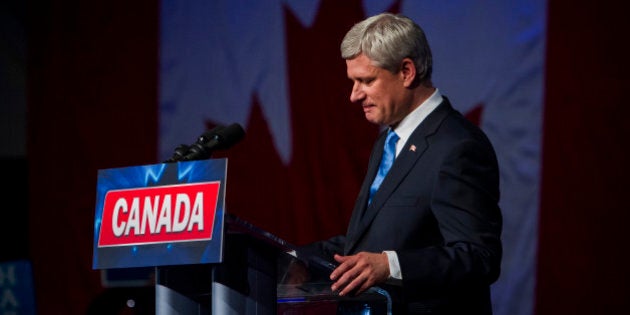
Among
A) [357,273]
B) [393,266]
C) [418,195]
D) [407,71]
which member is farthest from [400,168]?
[357,273]

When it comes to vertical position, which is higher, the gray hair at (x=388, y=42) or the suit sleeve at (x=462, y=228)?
the gray hair at (x=388, y=42)

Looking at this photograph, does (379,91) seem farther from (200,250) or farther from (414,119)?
(200,250)

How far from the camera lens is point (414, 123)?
1854 millimetres

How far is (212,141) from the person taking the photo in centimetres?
157

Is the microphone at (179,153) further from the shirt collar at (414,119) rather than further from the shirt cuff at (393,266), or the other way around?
the shirt collar at (414,119)

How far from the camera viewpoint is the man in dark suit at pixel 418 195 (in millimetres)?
1560

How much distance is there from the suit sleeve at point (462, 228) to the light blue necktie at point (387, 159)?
0.66 ft

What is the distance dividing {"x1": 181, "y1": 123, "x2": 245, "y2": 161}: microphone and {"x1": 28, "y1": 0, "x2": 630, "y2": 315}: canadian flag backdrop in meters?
1.53

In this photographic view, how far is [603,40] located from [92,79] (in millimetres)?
2391

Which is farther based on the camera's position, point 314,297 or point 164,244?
point 314,297

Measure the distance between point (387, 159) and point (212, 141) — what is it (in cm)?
47

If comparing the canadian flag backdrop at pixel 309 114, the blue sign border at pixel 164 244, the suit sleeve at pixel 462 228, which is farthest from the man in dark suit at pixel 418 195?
the canadian flag backdrop at pixel 309 114

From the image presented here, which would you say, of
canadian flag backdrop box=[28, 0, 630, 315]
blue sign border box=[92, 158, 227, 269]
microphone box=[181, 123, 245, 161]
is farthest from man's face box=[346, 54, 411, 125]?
canadian flag backdrop box=[28, 0, 630, 315]

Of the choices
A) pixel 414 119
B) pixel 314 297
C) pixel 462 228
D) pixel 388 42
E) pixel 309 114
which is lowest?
pixel 314 297
